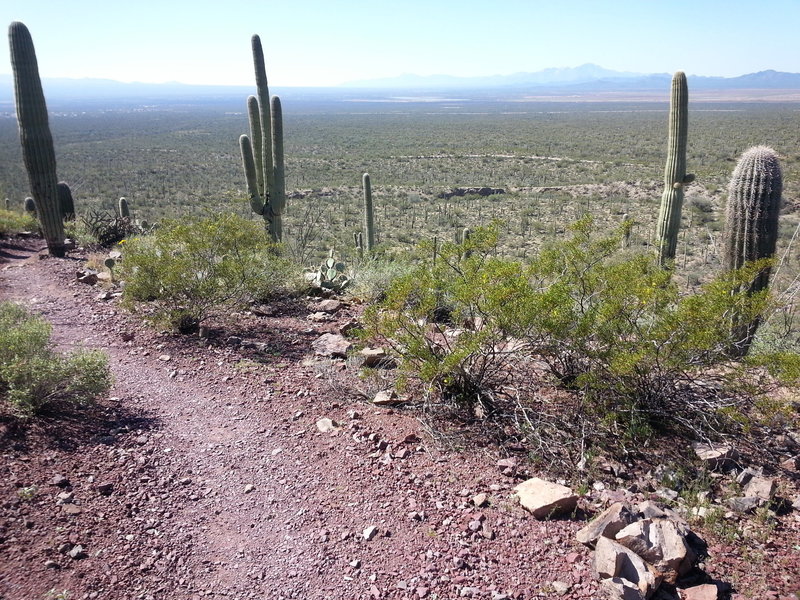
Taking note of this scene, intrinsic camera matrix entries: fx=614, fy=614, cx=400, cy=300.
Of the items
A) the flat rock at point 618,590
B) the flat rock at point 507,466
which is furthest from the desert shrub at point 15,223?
the flat rock at point 618,590

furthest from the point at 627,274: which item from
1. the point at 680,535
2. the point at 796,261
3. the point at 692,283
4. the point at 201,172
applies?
the point at 201,172

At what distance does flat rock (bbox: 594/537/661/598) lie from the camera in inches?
131

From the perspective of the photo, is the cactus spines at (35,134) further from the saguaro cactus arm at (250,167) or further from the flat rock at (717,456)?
the flat rock at (717,456)

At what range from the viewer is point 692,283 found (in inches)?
555

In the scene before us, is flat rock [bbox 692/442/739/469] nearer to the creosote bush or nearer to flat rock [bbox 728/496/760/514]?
the creosote bush

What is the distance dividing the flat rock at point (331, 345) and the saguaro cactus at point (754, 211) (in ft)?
15.0

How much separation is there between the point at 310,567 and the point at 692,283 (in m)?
12.9

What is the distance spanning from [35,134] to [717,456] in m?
12.8

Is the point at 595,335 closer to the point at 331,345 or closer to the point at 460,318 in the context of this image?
the point at 460,318

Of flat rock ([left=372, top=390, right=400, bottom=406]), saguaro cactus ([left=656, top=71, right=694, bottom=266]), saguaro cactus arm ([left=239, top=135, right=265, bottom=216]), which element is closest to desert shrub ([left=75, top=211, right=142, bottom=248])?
saguaro cactus arm ([left=239, top=135, right=265, bottom=216])

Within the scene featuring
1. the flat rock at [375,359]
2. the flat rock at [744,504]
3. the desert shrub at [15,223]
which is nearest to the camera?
the flat rock at [744,504]

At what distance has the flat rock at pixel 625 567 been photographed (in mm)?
3334

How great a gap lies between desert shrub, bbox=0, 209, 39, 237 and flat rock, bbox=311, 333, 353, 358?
10264mm

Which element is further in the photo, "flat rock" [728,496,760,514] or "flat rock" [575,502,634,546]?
"flat rock" [728,496,760,514]
